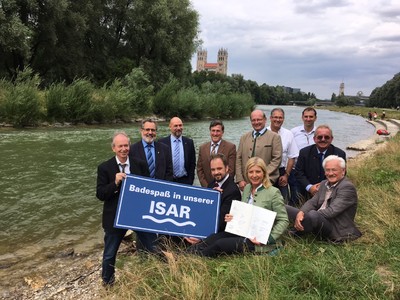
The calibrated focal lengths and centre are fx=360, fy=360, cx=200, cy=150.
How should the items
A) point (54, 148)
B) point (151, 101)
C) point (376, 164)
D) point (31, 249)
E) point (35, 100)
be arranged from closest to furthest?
point (31, 249)
point (376, 164)
point (54, 148)
point (35, 100)
point (151, 101)

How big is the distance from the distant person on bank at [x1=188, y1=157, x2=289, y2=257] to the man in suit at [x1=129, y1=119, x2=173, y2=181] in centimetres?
123

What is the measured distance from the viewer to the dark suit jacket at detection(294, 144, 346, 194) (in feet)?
18.0

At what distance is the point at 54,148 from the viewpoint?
17547 mm

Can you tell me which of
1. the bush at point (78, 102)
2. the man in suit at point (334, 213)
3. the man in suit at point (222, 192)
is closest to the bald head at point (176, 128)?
the man in suit at point (222, 192)

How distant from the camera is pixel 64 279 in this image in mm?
5289

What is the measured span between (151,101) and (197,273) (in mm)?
33721

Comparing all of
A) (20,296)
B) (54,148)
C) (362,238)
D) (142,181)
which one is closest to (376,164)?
(362,238)

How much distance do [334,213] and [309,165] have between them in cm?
129

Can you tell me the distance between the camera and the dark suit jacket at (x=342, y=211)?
14.5ft

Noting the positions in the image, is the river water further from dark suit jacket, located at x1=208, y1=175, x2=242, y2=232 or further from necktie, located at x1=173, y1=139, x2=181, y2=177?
dark suit jacket, located at x1=208, y1=175, x2=242, y2=232

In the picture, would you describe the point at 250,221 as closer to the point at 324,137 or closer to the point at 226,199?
the point at 226,199

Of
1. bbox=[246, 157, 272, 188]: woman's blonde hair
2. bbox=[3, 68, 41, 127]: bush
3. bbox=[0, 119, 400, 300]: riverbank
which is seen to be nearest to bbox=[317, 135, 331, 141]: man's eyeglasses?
bbox=[246, 157, 272, 188]: woman's blonde hair

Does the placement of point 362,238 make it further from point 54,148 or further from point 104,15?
point 104,15

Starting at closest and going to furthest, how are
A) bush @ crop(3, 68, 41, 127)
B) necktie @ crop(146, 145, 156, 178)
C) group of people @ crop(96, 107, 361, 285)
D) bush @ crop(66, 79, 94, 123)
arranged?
1. group of people @ crop(96, 107, 361, 285)
2. necktie @ crop(146, 145, 156, 178)
3. bush @ crop(3, 68, 41, 127)
4. bush @ crop(66, 79, 94, 123)
